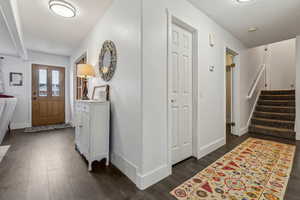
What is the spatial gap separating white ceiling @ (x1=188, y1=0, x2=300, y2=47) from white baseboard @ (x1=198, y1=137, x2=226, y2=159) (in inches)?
Answer: 92.1

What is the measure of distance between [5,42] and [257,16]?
18.5ft

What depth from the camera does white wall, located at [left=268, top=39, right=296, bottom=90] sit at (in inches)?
213

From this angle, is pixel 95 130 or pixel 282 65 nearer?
pixel 95 130

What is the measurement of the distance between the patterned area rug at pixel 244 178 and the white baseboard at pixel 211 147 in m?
0.25

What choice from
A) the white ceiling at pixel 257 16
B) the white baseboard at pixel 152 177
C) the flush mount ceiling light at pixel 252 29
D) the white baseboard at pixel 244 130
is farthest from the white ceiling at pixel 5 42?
the white baseboard at pixel 244 130

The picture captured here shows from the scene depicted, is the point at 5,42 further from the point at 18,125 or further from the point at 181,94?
the point at 181,94

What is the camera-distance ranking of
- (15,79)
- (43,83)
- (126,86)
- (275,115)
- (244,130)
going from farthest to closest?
(43,83)
(15,79)
(275,115)
(244,130)
(126,86)

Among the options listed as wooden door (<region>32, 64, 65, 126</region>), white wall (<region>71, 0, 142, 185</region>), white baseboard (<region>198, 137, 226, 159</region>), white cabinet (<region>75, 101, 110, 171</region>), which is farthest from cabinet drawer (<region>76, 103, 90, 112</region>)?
wooden door (<region>32, 64, 65, 126</region>)

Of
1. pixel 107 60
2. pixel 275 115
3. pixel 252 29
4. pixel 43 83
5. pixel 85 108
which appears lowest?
pixel 275 115

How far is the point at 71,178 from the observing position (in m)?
1.67

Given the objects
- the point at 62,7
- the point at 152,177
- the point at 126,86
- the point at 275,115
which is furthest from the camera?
the point at 275,115

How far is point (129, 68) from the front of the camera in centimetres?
171

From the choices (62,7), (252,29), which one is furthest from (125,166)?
(252,29)

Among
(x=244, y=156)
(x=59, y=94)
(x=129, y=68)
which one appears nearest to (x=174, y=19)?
(x=129, y=68)
